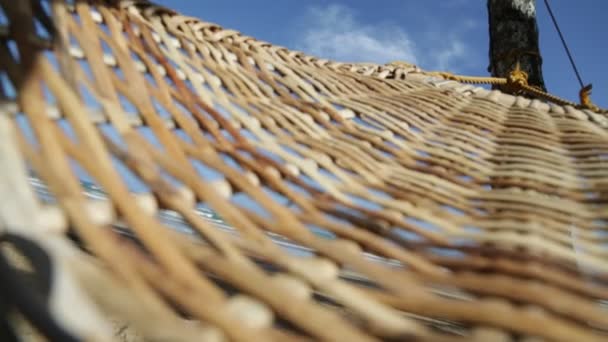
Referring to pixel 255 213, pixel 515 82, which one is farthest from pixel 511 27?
pixel 255 213

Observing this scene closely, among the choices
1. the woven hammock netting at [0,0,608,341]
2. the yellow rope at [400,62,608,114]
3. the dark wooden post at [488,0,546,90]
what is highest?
the dark wooden post at [488,0,546,90]

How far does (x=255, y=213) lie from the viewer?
0.32 meters

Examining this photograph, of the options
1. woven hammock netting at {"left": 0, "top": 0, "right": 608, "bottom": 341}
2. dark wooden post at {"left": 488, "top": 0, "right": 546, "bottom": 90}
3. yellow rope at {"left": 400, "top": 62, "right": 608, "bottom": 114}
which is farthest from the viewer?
dark wooden post at {"left": 488, "top": 0, "right": 546, "bottom": 90}

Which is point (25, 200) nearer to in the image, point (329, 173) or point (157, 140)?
point (157, 140)

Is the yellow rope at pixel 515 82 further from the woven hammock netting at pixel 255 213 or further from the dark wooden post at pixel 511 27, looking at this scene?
the dark wooden post at pixel 511 27

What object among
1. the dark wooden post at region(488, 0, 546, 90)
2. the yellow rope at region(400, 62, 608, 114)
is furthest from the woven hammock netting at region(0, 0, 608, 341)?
the dark wooden post at region(488, 0, 546, 90)

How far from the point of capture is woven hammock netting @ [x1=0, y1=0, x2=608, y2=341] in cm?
20

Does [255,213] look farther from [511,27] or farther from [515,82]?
[511,27]

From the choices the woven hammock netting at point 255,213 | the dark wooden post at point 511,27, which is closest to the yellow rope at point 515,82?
the woven hammock netting at point 255,213

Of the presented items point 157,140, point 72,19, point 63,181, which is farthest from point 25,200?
point 72,19

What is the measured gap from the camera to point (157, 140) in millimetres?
359

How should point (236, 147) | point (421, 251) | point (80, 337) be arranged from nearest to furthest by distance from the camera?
point (80, 337)
point (421, 251)
point (236, 147)

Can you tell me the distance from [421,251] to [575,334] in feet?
0.35

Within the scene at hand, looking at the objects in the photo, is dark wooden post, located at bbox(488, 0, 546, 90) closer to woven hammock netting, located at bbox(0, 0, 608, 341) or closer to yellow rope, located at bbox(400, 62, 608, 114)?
yellow rope, located at bbox(400, 62, 608, 114)
